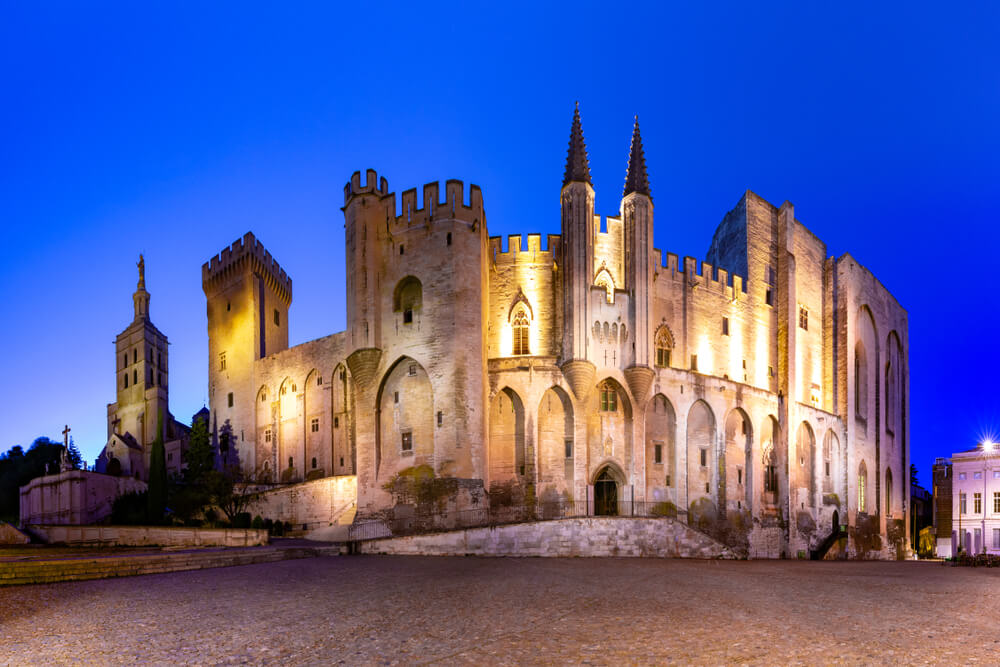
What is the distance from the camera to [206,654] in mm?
7223

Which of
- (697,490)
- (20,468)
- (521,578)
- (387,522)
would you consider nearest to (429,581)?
(521,578)

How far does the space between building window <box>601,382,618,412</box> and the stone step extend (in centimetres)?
1575

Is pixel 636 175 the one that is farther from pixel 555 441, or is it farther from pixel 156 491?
pixel 156 491

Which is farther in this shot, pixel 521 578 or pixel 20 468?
pixel 20 468

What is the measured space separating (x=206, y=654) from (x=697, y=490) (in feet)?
95.5

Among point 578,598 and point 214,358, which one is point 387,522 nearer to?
point 578,598

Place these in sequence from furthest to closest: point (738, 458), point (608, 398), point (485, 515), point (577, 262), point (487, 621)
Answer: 1. point (738, 458)
2. point (608, 398)
3. point (577, 262)
4. point (485, 515)
5. point (487, 621)

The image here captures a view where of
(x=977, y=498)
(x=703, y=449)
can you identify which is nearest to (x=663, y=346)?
(x=703, y=449)

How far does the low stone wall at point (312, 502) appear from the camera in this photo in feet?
104

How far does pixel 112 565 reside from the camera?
14.9 metres

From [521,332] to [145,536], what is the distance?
16.8 meters

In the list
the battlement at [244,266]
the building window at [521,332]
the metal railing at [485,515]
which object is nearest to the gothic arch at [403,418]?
the metal railing at [485,515]

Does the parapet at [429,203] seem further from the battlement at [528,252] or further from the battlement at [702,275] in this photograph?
the battlement at [702,275]

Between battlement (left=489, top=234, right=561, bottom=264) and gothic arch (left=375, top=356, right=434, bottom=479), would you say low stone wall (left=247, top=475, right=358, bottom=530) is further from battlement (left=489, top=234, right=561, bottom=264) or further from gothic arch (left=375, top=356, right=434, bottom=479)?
battlement (left=489, top=234, right=561, bottom=264)
